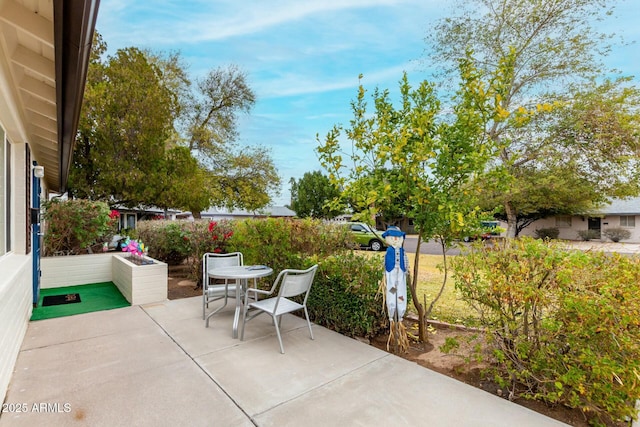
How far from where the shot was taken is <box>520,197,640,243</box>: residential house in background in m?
23.1

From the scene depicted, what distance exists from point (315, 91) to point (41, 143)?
12.0 metres

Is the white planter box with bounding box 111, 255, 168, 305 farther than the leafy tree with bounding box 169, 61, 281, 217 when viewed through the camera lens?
No

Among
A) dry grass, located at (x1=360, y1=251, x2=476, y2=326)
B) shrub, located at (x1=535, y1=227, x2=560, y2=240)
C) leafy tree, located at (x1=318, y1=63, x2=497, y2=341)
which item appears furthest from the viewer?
shrub, located at (x1=535, y1=227, x2=560, y2=240)

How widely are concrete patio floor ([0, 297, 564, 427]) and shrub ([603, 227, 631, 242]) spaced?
28.5 m

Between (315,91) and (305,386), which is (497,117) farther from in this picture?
(315,91)

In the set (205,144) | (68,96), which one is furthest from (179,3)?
(205,144)

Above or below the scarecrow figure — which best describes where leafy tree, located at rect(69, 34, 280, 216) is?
above

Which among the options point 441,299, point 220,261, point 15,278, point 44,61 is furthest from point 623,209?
point 15,278

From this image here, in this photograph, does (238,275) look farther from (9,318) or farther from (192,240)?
(192,240)

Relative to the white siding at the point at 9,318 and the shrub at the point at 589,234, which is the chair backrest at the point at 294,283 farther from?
the shrub at the point at 589,234

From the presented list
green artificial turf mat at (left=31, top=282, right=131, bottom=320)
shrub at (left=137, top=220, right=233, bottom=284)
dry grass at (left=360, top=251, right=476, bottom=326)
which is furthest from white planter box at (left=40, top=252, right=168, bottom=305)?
dry grass at (left=360, top=251, right=476, bottom=326)

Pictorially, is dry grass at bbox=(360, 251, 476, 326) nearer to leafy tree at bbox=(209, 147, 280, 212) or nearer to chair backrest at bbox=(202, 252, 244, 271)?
chair backrest at bbox=(202, 252, 244, 271)

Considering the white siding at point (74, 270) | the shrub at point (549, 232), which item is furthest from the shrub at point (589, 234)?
the white siding at point (74, 270)

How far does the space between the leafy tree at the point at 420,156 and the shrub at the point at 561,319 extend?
57 centimetres
